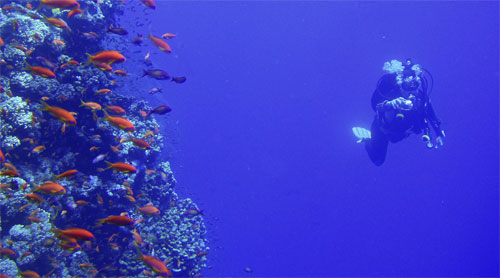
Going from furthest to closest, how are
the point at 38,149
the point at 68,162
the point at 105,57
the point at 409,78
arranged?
the point at 409,78
the point at 68,162
the point at 38,149
the point at 105,57

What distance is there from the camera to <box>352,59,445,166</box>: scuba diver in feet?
31.1

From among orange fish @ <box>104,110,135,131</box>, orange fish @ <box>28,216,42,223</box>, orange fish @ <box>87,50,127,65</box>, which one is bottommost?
orange fish @ <box>28,216,42,223</box>

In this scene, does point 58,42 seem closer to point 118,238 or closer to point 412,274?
point 118,238

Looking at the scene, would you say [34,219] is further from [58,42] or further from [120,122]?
[58,42]

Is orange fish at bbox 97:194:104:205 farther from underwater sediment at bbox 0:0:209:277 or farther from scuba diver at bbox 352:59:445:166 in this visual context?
scuba diver at bbox 352:59:445:166

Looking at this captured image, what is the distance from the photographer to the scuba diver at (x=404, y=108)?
9.47 metres

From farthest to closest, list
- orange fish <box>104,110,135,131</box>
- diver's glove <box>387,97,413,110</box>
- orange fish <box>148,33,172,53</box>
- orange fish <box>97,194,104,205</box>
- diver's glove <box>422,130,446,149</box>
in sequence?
diver's glove <box>387,97,413,110</box> < diver's glove <box>422,130,446,149</box> < orange fish <box>97,194,104,205</box> < orange fish <box>148,33,172,53</box> < orange fish <box>104,110,135,131</box>

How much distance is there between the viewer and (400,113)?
9.27 metres

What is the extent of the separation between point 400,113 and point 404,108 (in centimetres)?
22

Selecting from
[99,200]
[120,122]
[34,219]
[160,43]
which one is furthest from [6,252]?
[160,43]

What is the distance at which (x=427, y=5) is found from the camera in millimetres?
60906

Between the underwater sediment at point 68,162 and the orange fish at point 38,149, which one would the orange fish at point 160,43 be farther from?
the orange fish at point 38,149

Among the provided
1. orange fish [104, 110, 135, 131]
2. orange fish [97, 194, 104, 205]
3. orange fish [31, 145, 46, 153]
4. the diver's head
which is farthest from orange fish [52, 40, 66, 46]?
the diver's head

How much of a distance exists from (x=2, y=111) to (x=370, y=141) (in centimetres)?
1181
